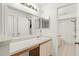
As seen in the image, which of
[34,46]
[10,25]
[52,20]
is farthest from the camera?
[34,46]

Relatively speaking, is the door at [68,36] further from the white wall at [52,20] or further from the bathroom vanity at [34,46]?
the bathroom vanity at [34,46]

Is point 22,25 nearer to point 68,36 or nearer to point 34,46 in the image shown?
point 34,46

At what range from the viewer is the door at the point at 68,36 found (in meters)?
1.19

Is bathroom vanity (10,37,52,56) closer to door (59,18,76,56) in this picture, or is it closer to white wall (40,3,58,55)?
white wall (40,3,58,55)

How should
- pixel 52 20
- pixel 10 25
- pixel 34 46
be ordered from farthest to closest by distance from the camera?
pixel 34 46 < pixel 52 20 < pixel 10 25

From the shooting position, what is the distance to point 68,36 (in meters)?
1.25

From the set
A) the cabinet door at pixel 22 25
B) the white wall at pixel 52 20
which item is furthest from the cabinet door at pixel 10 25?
the white wall at pixel 52 20

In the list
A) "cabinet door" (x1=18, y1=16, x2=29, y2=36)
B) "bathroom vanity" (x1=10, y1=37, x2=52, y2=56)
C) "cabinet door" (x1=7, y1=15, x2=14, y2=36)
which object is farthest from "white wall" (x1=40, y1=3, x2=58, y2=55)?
"cabinet door" (x1=7, y1=15, x2=14, y2=36)

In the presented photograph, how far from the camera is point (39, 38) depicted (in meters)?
1.45

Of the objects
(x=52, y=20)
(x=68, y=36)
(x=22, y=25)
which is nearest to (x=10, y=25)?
(x=22, y=25)

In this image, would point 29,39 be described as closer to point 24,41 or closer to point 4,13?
point 24,41

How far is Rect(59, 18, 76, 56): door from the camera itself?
1.19 meters

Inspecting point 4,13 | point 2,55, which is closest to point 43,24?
point 4,13

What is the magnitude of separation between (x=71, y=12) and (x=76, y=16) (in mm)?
96
